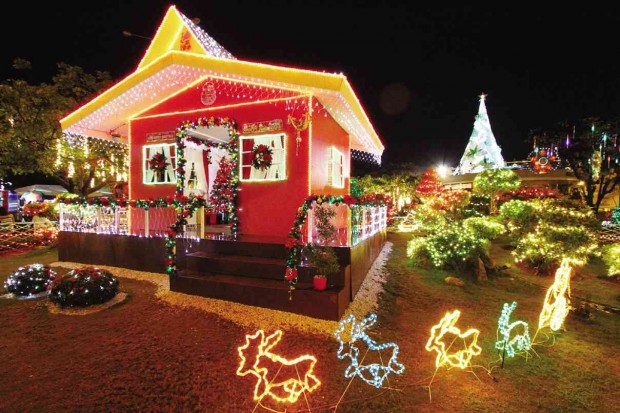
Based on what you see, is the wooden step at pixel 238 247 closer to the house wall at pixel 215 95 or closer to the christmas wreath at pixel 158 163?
the christmas wreath at pixel 158 163

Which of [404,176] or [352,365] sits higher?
[404,176]

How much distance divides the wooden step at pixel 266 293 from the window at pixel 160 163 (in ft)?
14.3

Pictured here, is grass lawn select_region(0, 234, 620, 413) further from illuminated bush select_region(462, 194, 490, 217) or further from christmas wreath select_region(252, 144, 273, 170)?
illuminated bush select_region(462, 194, 490, 217)

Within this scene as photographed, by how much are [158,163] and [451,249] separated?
9.34 metres

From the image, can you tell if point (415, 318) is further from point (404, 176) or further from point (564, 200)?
point (404, 176)

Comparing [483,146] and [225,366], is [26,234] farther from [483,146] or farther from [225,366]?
[483,146]

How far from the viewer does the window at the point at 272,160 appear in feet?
27.5

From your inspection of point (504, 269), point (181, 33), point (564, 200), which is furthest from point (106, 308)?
point (564, 200)

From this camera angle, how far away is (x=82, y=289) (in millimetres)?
5703

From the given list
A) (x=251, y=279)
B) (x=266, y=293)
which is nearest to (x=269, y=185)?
(x=251, y=279)

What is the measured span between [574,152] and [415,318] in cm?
2221

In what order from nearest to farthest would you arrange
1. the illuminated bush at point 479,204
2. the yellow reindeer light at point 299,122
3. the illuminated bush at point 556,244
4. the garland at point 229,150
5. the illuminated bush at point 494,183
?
the yellow reindeer light at point 299,122
the garland at point 229,150
the illuminated bush at point 556,244
the illuminated bush at point 494,183
the illuminated bush at point 479,204

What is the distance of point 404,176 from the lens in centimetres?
3459

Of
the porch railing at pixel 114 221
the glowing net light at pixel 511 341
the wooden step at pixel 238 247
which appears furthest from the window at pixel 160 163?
the glowing net light at pixel 511 341
